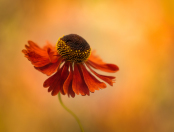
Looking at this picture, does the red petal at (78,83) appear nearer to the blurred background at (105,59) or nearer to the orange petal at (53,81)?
the orange petal at (53,81)

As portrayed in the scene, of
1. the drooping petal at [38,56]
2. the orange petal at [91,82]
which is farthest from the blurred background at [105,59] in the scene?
the orange petal at [91,82]

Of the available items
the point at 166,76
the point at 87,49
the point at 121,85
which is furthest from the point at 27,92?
the point at 166,76

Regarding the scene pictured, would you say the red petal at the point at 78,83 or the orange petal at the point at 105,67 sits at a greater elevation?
the orange petal at the point at 105,67

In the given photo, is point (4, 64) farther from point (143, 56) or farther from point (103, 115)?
point (143, 56)

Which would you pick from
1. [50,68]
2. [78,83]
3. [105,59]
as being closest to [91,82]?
[78,83]

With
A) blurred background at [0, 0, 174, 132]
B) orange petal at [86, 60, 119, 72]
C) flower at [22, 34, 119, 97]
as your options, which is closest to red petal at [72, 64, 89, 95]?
flower at [22, 34, 119, 97]

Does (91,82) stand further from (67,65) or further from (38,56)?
(38,56)

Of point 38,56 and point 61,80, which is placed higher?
point 38,56
